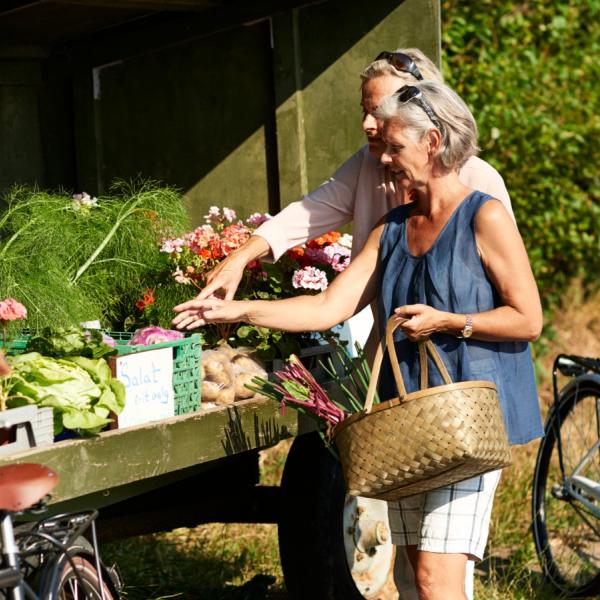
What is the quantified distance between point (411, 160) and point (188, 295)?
1.38 m

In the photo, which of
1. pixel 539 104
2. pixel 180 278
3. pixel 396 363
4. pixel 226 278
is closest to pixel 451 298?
pixel 396 363

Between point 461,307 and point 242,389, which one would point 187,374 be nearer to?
point 242,389

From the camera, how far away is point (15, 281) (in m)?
4.03

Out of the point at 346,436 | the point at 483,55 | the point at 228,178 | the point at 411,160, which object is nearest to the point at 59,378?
the point at 346,436

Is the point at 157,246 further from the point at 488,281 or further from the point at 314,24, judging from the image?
the point at 488,281

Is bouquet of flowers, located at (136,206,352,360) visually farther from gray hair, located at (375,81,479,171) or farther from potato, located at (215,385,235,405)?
gray hair, located at (375,81,479,171)

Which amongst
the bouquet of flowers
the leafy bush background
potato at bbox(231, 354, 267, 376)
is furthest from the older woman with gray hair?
the leafy bush background

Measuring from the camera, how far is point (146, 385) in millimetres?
3582

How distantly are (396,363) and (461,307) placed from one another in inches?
11.6

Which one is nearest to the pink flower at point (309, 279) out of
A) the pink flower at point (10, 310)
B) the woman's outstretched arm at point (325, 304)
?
the woman's outstretched arm at point (325, 304)

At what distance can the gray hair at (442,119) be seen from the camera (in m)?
3.36

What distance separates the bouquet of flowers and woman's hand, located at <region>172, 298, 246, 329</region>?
699 millimetres

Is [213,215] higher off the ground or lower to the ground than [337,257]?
higher

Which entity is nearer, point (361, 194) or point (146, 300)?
point (361, 194)
